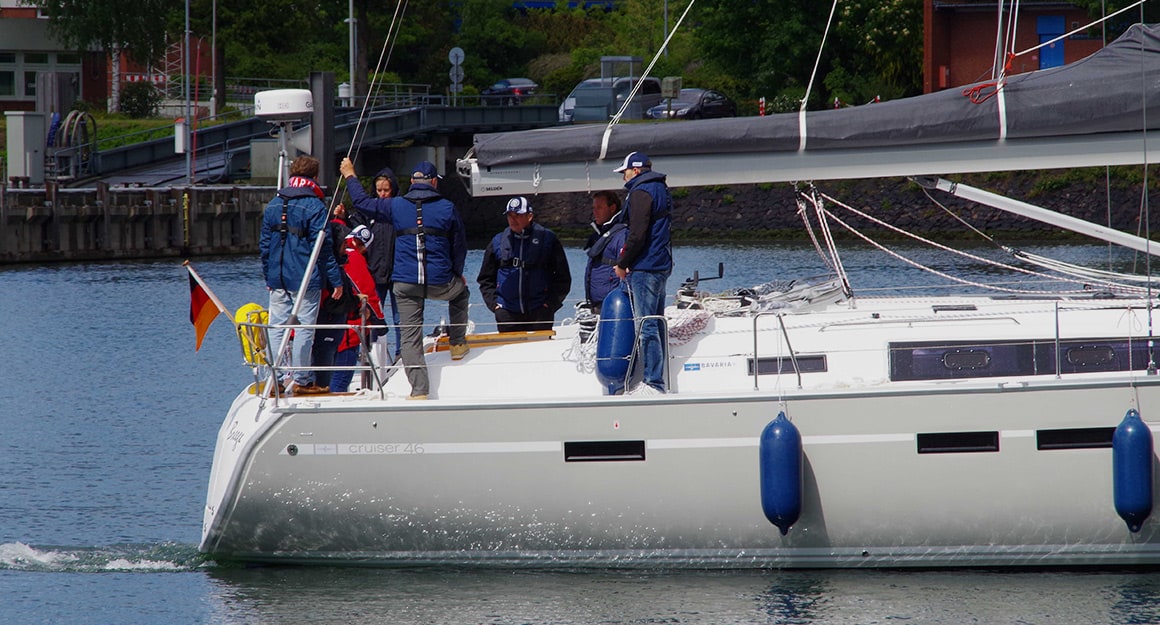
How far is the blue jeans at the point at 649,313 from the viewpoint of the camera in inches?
320

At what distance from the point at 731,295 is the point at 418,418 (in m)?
2.54

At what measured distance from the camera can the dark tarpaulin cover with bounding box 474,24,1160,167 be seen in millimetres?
8031

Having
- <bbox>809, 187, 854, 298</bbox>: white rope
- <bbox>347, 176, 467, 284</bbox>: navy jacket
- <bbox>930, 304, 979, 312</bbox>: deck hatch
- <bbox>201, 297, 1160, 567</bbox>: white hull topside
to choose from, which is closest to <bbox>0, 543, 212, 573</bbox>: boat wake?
<bbox>201, 297, 1160, 567</bbox>: white hull topside

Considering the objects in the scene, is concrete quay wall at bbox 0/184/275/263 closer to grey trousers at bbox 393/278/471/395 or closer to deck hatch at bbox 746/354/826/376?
grey trousers at bbox 393/278/471/395

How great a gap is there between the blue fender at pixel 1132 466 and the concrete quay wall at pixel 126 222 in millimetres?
28916

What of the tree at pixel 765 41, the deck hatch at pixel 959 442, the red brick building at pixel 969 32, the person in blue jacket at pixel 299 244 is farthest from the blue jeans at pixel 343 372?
the tree at pixel 765 41

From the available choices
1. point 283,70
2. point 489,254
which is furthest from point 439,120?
point 489,254

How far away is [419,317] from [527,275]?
1.46 m

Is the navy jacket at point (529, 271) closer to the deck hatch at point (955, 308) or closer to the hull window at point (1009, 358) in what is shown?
the deck hatch at point (955, 308)

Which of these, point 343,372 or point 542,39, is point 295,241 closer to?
point 343,372

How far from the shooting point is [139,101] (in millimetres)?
49344

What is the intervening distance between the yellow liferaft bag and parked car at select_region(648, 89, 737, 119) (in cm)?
3635

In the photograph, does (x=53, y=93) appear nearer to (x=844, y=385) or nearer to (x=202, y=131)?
(x=202, y=131)

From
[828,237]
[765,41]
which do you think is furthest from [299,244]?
[765,41]
